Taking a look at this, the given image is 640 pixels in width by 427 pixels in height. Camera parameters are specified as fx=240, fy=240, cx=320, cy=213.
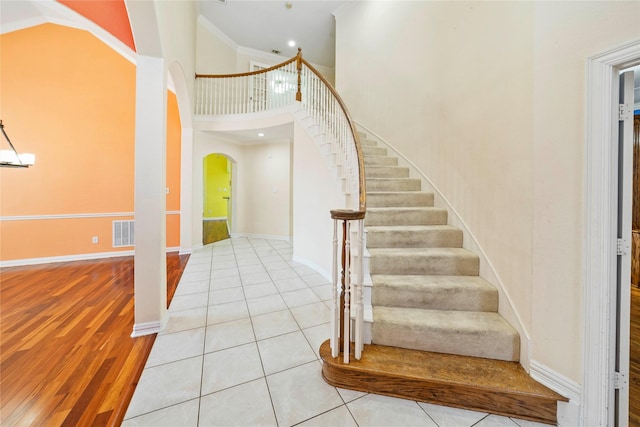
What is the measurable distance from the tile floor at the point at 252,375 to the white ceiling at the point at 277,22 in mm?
6085

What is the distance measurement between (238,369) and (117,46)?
593 cm

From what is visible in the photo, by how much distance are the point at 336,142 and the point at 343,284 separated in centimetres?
236

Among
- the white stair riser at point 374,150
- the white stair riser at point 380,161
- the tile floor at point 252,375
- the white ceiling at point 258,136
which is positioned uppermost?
the white ceiling at point 258,136

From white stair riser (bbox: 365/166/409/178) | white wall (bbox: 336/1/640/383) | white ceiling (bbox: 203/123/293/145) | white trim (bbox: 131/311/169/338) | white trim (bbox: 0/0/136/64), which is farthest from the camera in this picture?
white ceiling (bbox: 203/123/293/145)

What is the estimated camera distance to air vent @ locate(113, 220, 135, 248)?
4699 millimetres

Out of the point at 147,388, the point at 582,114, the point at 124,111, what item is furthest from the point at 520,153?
the point at 124,111

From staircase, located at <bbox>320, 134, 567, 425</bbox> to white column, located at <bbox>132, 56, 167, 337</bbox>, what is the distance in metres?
1.68

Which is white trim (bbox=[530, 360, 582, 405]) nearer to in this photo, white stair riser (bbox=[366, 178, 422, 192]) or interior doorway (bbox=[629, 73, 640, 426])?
interior doorway (bbox=[629, 73, 640, 426])

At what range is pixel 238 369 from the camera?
1750 millimetres

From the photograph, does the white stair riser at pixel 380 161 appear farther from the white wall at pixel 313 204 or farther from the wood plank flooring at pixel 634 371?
the wood plank flooring at pixel 634 371

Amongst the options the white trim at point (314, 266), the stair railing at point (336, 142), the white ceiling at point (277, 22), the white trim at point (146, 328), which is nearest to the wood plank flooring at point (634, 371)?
the stair railing at point (336, 142)

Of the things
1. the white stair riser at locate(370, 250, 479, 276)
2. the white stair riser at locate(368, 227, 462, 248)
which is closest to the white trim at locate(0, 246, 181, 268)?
the white stair riser at locate(368, 227, 462, 248)

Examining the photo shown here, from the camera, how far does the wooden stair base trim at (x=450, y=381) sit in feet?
4.57

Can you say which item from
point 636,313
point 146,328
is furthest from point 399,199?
point 146,328
